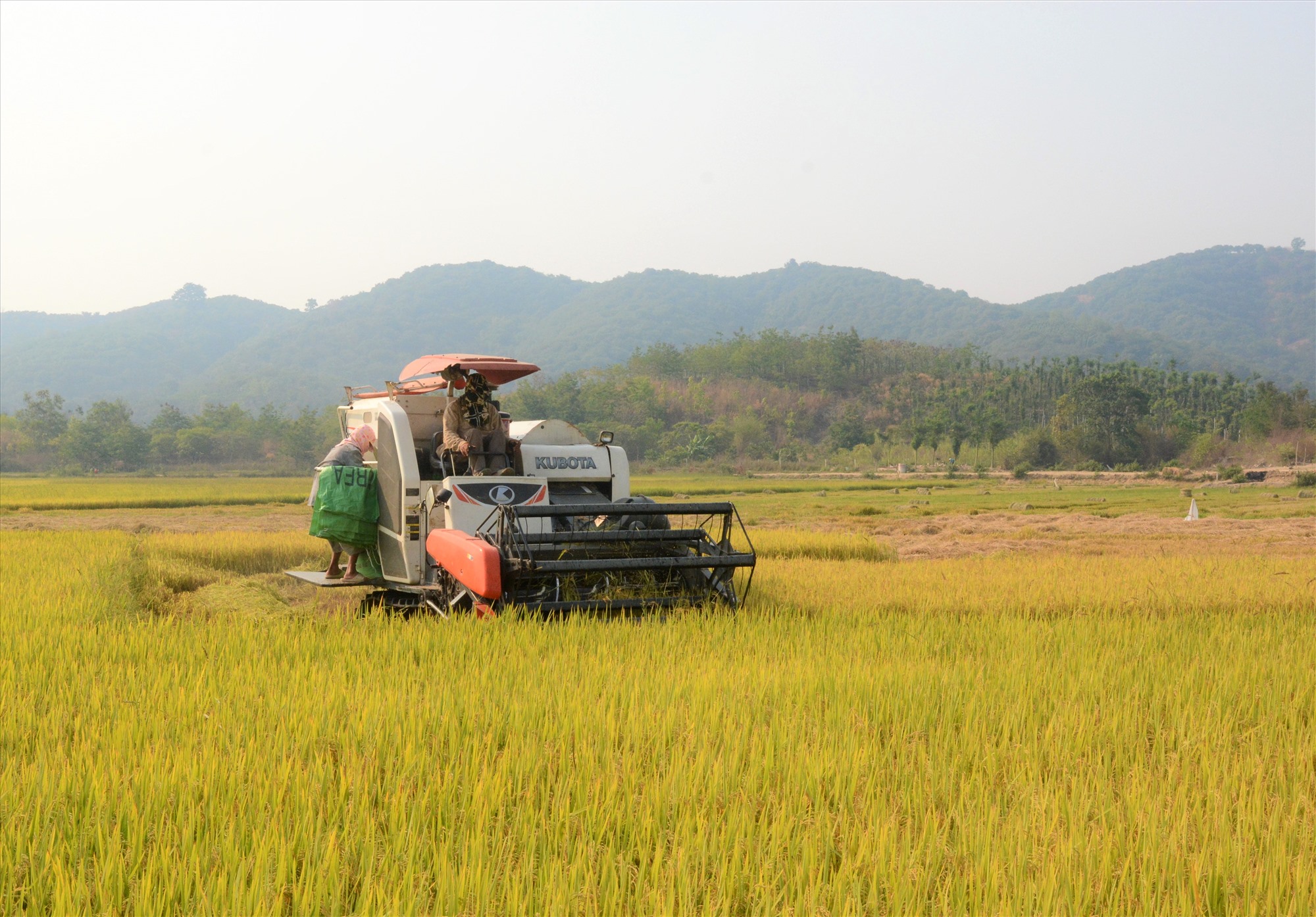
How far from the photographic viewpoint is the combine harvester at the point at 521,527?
609 cm

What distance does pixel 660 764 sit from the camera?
10.8 ft

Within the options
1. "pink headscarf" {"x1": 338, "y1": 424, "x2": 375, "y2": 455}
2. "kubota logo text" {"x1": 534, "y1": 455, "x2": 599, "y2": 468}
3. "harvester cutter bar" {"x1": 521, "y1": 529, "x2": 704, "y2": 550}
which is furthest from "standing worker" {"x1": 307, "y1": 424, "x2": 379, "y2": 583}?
"harvester cutter bar" {"x1": 521, "y1": 529, "x2": 704, "y2": 550}

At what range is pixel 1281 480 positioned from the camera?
4291 centimetres

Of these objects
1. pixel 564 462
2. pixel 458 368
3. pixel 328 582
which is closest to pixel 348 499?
pixel 328 582

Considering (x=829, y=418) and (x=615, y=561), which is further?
(x=829, y=418)

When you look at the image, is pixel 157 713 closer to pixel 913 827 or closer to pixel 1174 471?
pixel 913 827

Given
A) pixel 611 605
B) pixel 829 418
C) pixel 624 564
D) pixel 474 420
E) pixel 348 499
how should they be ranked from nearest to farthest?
pixel 624 564 → pixel 611 605 → pixel 348 499 → pixel 474 420 → pixel 829 418

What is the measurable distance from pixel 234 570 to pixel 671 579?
8.10 metres

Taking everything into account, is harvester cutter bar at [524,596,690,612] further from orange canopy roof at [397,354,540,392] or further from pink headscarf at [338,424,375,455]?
pink headscarf at [338,424,375,455]

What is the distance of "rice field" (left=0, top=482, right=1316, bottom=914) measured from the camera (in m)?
2.42

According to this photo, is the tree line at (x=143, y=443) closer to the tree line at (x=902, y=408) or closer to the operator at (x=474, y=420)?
the tree line at (x=902, y=408)

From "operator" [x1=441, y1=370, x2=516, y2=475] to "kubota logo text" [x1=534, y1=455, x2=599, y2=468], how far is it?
38 centimetres

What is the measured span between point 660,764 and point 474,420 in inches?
189

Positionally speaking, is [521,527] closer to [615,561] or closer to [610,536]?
[610,536]
